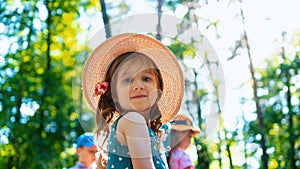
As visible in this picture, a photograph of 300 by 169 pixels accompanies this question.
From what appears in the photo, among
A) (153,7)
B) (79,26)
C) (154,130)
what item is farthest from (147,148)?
(79,26)

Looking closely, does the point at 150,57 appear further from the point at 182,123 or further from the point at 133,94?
the point at 182,123

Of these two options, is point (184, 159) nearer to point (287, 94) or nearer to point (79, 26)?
point (287, 94)

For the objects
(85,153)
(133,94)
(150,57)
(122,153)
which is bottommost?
(85,153)

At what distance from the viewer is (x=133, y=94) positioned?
1920 mm

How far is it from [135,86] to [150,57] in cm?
14

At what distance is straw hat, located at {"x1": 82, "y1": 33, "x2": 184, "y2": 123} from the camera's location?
201 cm

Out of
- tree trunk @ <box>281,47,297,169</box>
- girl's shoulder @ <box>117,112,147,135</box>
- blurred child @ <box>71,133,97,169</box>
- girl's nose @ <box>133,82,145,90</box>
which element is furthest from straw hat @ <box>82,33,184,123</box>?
tree trunk @ <box>281,47,297,169</box>

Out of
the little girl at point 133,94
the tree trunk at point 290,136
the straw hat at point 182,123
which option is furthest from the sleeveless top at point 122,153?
the tree trunk at point 290,136

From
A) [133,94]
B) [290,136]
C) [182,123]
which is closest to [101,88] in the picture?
[133,94]

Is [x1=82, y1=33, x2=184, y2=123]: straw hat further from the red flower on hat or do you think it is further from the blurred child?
the blurred child

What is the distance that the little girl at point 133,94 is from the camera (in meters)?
1.85

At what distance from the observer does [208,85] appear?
2193mm

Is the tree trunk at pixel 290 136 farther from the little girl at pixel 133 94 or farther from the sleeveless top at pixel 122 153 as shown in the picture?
the sleeveless top at pixel 122 153

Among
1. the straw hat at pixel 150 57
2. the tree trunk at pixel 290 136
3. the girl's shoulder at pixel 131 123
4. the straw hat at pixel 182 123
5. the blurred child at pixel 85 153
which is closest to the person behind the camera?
the girl's shoulder at pixel 131 123
